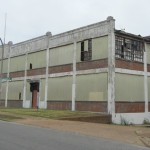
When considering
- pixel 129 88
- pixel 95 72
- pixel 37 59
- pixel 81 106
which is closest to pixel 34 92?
pixel 37 59

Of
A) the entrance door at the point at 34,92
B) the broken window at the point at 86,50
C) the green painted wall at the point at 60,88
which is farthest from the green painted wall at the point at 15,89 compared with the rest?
the broken window at the point at 86,50

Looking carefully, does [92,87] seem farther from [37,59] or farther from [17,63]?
[17,63]

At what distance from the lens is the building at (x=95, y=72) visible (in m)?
31.8

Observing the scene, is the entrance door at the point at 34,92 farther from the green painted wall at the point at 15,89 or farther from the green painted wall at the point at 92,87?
the green painted wall at the point at 92,87

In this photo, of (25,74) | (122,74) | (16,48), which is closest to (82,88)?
(122,74)

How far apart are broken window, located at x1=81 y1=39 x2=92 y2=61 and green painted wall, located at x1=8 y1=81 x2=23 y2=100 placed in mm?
13032

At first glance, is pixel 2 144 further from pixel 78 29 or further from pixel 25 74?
pixel 25 74

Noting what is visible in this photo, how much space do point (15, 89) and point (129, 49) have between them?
18.6 m

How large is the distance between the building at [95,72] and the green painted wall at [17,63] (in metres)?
3.35

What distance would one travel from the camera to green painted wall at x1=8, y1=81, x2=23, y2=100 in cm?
4460

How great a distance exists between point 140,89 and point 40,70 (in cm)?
1326

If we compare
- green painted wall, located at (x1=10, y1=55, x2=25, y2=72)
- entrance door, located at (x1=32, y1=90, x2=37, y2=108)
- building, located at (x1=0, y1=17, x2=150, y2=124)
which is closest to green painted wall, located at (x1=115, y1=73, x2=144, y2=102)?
building, located at (x1=0, y1=17, x2=150, y2=124)

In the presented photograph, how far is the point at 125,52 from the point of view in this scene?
3347 centimetres

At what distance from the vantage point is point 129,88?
1304 inches
